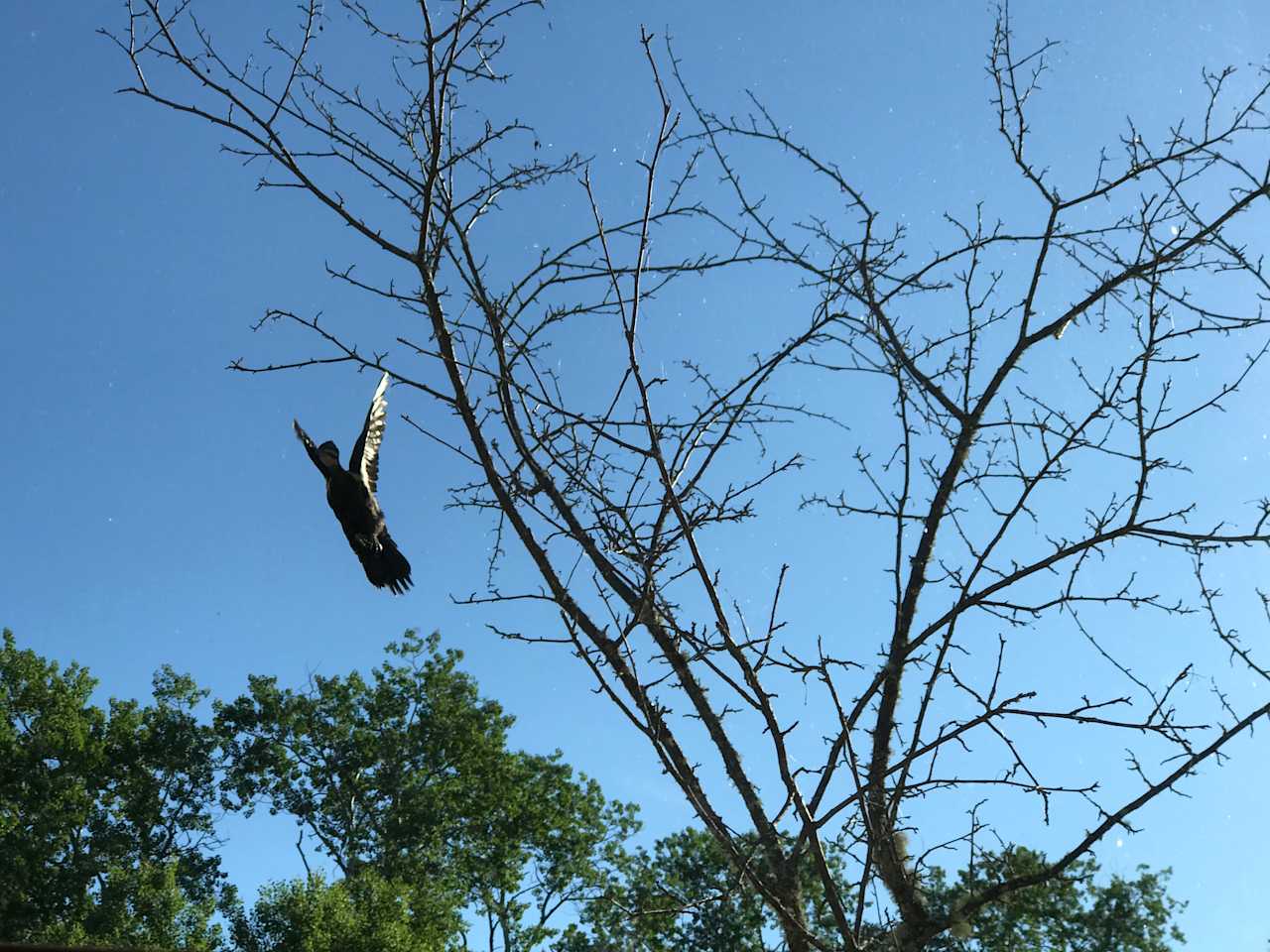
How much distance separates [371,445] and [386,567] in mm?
783

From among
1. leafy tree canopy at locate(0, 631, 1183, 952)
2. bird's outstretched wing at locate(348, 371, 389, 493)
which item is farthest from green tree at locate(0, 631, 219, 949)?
bird's outstretched wing at locate(348, 371, 389, 493)

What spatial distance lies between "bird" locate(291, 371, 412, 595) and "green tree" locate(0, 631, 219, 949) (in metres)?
10.3

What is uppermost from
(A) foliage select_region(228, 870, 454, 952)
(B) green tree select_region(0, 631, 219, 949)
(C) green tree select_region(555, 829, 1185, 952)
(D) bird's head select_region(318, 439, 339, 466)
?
(B) green tree select_region(0, 631, 219, 949)

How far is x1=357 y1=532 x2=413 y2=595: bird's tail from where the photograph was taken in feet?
9.77

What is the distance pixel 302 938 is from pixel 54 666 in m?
5.98

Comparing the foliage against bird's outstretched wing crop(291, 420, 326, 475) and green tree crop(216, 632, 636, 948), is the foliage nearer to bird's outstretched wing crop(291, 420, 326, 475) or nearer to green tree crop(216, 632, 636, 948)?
green tree crop(216, 632, 636, 948)

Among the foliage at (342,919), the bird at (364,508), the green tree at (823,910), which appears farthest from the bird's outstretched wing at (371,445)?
the foliage at (342,919)

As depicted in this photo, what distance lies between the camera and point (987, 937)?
1668 mm

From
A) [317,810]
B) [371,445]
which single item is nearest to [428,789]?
[317,810]

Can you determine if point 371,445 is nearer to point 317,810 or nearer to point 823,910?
point 823,910

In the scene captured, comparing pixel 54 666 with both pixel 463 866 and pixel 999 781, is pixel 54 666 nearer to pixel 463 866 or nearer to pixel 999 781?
pixel 463 866

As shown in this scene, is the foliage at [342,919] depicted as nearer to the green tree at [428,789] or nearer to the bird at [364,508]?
the green tree at [428,789]

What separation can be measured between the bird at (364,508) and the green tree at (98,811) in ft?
33.8

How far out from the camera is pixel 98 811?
14453 millimetres
